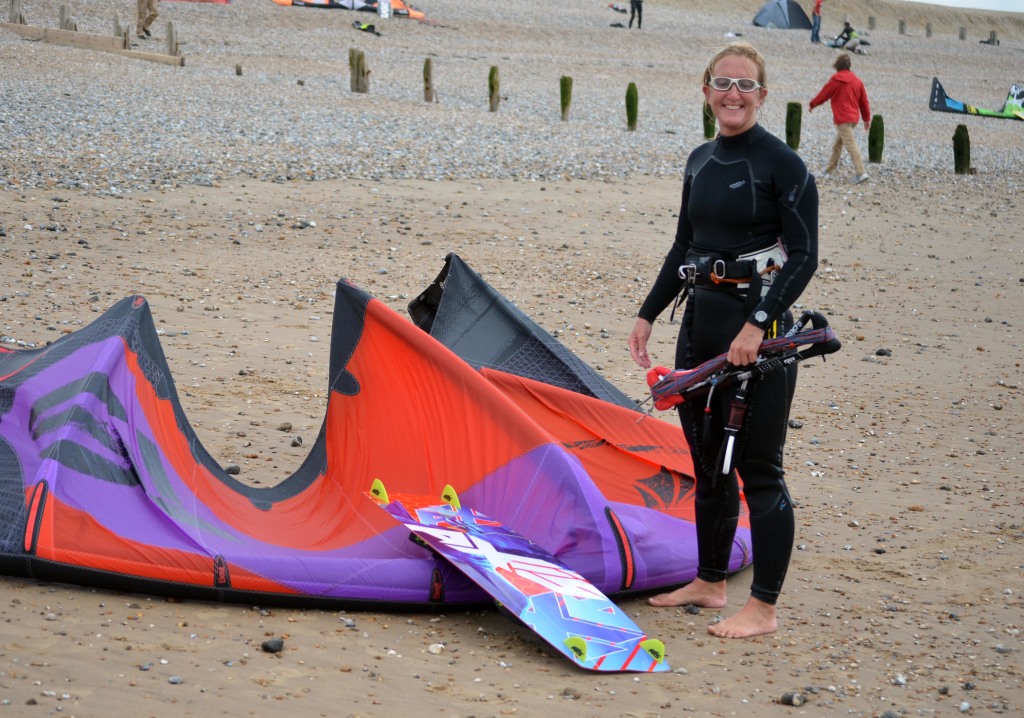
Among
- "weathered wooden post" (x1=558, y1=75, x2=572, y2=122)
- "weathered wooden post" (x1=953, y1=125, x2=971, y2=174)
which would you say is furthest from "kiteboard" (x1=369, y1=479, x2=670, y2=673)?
"weathered wooden post" (x1=558, y1=75, x2=572, y2=122)

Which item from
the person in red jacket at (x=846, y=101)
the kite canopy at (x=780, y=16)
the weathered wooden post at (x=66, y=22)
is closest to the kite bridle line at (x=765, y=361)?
the person in red jacket at (x=846, y=101)

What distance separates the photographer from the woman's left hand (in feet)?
13.2

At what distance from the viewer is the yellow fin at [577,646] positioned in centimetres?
407

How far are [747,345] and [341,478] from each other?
6.51 ft

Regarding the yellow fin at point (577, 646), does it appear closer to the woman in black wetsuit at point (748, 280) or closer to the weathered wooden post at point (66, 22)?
the woman in black wetsuit at point (748, 280)

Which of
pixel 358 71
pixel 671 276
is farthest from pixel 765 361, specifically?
pixel 358 71

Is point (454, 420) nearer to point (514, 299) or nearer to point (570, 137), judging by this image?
point (514, 299)

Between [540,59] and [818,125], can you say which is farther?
[540,59]

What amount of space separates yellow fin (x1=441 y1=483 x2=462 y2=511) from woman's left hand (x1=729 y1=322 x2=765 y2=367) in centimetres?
138

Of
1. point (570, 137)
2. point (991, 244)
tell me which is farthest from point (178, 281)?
point (570, 137)

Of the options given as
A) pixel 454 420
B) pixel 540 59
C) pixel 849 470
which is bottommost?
pixel 849 470

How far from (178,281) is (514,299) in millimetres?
2720

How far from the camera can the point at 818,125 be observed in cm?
2702

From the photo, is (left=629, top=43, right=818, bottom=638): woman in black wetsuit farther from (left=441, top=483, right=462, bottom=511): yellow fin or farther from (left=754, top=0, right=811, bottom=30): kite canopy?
(left=754, top=0, right=811, bottom=30): kite canopy
